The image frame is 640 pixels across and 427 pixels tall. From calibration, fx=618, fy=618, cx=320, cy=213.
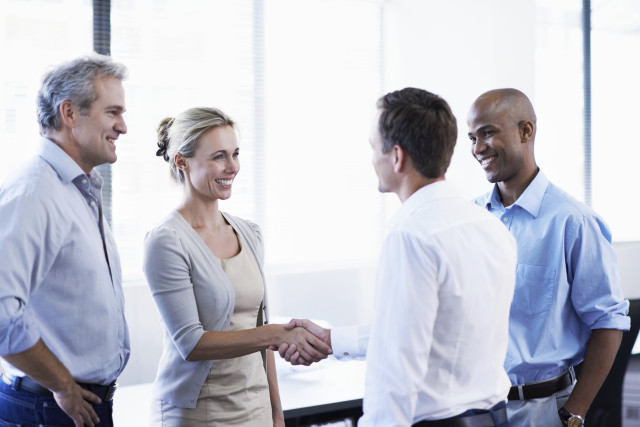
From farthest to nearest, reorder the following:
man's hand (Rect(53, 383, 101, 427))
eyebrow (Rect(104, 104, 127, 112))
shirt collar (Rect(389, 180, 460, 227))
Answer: eyebrow (Rect(104, 104, 127, 112)) < man's hand (Rect(53, 383, 101, 427)) < shirt collar (Rect(389, 180, 460, 227))

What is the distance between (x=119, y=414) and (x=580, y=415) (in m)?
1.57

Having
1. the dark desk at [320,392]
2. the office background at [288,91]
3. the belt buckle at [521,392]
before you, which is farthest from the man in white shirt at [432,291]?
the office background at [288,91]

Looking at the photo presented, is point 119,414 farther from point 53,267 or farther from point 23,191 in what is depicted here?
point 23,191

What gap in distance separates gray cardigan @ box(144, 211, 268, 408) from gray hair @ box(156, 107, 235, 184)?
19 cm

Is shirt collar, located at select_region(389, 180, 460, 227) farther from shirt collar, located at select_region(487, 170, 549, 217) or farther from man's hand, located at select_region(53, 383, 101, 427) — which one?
man's hand, located at select_region(53, 383, 101, 427)

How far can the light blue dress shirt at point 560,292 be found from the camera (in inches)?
68.7

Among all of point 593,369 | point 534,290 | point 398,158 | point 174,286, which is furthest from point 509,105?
point 174,286

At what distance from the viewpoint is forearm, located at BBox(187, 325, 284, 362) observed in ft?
5.52

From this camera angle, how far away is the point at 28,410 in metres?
1.53

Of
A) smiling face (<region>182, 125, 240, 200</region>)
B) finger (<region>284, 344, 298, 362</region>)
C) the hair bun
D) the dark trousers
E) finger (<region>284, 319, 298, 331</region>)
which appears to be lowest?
finger (<region>284, 344, 298, 362</region>)

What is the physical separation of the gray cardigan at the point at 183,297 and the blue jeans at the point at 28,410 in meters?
0.30

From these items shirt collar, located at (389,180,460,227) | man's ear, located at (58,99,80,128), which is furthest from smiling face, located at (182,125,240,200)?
shirt collar, located at (389,180,460,227)

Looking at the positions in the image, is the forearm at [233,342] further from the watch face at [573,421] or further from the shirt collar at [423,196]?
the watch face at [573,421]

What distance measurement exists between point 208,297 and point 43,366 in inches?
18.0
